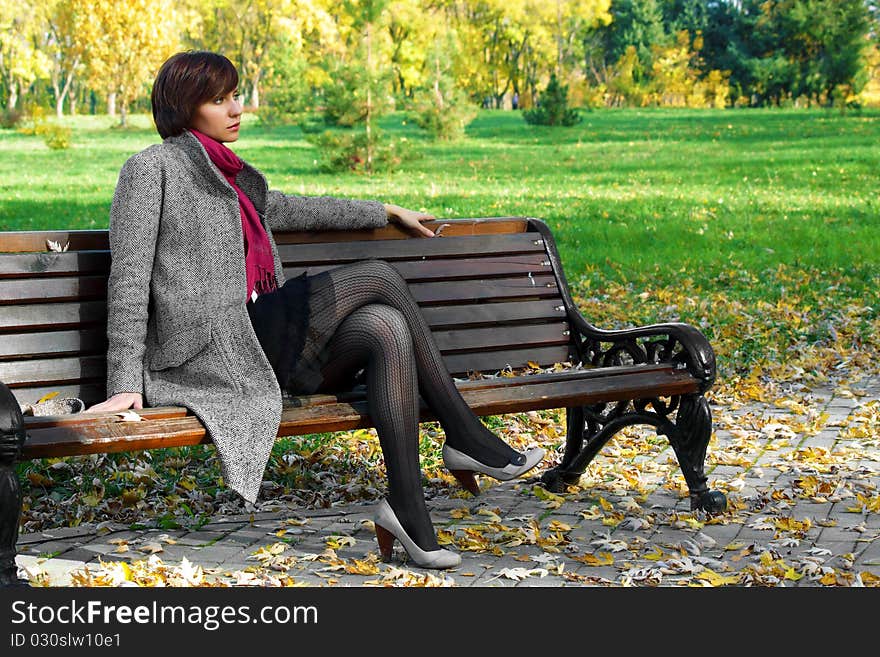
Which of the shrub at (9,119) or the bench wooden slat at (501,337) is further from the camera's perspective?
the shrub at (9,119)

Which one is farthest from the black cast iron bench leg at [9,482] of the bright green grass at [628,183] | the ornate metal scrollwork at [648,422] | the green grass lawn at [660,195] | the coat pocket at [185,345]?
the bright green grass at [628,183]

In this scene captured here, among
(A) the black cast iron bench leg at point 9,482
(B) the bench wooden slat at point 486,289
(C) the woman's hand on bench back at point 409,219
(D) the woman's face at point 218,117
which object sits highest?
(D) the woman's face at point 218,117

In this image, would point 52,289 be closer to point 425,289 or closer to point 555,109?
point 425,289

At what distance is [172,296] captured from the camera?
401cm

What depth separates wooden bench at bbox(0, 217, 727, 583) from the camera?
3668mm

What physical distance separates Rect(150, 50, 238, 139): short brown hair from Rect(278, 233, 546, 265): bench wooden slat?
690 mm

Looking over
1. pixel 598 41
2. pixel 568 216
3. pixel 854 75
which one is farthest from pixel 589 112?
pixel 568 216

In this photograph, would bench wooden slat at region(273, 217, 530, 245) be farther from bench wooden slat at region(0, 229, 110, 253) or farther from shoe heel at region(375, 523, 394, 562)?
shoe heel at region(375, 523, 394, 562)

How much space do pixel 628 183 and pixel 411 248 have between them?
47.3ft

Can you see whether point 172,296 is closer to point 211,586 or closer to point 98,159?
point 211,586

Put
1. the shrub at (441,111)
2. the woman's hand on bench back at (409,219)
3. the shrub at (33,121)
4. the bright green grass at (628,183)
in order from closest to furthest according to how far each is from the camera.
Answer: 1. the woman's hand on bench back at (409,219)
2. the bright green grass at (628,183)
3. the shrub at (441,111)
4. the shrub at (33,121)

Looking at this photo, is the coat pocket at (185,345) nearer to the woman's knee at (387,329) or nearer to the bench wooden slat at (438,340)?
the bench wooden slat at (438,340)

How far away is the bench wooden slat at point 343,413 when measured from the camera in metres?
3.51

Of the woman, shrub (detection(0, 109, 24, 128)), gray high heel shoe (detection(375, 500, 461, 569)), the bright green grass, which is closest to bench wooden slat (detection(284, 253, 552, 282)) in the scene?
the woman
